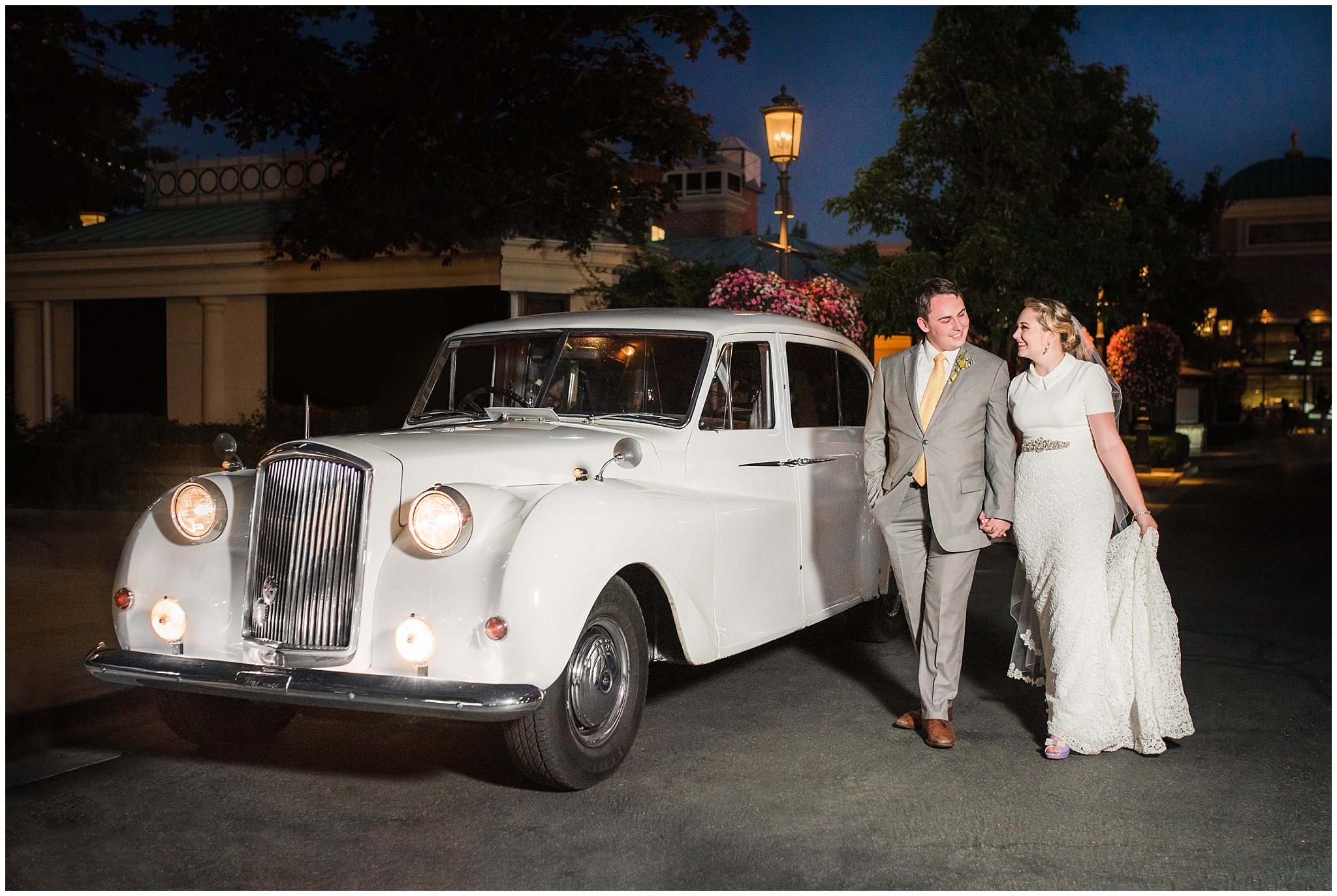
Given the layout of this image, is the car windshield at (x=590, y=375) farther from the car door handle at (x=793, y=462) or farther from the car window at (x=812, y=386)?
the car window at (x=812, y=386)

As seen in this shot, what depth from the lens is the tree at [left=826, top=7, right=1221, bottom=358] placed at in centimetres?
1956

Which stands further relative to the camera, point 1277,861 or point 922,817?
point 922,817

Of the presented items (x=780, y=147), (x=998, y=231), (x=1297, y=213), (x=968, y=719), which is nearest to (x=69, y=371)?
(x=780, y=147)

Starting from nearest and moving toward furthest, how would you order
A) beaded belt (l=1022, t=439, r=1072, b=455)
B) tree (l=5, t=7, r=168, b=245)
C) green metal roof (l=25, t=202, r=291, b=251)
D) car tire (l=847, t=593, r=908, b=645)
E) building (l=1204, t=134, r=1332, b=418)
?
beaded belt (l=1022, t=439, r=1072, b=455) < car tire (l=847, t=593, r=908, b=645) < tree (l=5, t=7, r=168, b=245) < green metal roof (l=25, t=202, r=291, b=251) < building (l=1204, t=134, r=1332, b=418)

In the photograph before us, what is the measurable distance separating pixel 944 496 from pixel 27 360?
20211 millimetres

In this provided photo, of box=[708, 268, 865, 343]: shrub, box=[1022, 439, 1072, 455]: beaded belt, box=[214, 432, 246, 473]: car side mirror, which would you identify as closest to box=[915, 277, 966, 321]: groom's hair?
box=[1022, 439, 1072, 455]: beaded belt

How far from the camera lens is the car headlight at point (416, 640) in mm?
4402

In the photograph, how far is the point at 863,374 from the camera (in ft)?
24.9

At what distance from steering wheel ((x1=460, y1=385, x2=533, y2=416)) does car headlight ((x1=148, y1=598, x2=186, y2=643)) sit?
1858mm

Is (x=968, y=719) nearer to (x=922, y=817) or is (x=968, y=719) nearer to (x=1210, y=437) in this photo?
(x=922, y=817)

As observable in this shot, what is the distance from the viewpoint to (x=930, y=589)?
219 inches

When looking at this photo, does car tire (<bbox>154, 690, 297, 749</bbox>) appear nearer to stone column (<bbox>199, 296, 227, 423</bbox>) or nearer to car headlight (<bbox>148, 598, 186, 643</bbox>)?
car headlight (<bbox>148, 598, 186, 643</bbox>)

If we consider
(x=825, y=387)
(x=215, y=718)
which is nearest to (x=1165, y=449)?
(x=825, y=387)

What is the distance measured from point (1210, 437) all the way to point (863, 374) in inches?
1575
